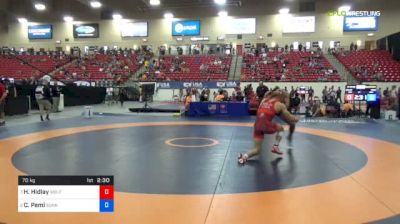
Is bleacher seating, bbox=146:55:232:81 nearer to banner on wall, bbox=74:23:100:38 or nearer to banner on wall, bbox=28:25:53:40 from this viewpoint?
banner on wall, bbox=74:23:100:38

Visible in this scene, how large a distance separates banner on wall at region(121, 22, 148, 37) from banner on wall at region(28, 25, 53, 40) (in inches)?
351

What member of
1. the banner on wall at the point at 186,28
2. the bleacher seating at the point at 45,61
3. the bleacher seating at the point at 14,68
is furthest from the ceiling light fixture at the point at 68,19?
the banner on wall at the point at 186,28

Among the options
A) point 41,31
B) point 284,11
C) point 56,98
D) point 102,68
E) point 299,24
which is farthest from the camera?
point 41,31

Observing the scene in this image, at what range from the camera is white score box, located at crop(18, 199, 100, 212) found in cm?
282

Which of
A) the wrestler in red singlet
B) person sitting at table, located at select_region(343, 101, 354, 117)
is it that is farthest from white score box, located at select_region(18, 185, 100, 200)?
person sitting at table, located at select_region(343, 101, 354, 117)

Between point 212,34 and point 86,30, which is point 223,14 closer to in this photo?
point 212,34

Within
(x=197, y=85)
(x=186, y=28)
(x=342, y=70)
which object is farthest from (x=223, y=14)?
(x=197, y=85)

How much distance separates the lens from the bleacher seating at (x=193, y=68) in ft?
107

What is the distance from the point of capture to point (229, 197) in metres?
4.72

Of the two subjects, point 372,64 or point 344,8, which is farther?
point 344,8

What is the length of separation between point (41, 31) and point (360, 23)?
34.5 metres

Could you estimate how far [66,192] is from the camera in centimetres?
281

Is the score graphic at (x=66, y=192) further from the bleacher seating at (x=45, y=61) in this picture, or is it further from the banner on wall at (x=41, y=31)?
the banner on wall at (x=41, y=31)

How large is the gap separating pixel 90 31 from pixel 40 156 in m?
37.4
